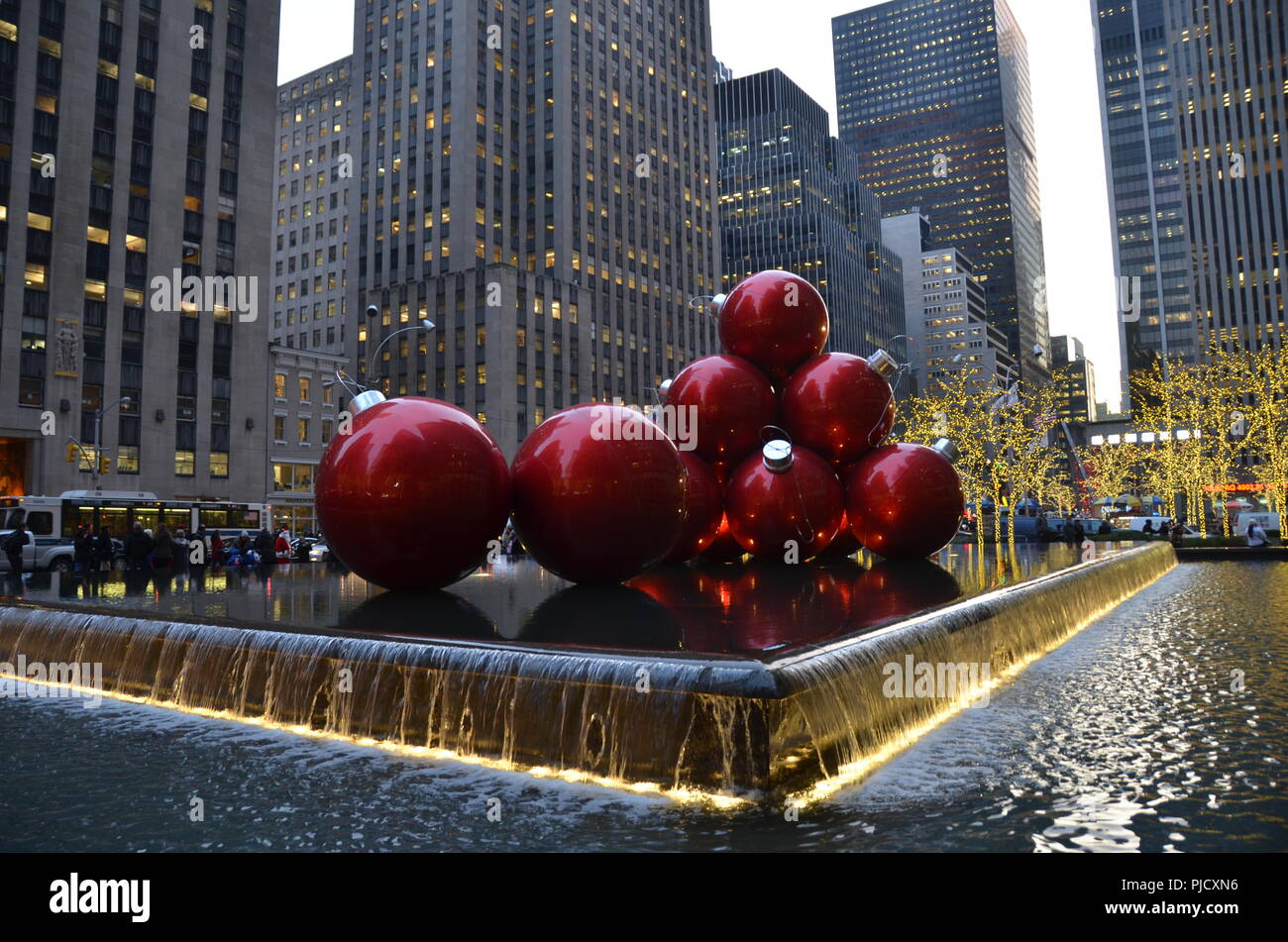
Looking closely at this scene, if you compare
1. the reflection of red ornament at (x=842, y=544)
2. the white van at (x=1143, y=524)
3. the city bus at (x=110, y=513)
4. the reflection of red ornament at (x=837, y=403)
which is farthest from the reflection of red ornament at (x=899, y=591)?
the white van at (x=1143, y=524)

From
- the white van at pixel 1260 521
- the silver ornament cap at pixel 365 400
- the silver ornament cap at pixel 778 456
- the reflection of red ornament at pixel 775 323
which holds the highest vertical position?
the reflection of red ornament at pixel 775 323

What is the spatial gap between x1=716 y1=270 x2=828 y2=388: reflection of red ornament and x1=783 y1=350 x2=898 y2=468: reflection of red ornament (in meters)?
0.33

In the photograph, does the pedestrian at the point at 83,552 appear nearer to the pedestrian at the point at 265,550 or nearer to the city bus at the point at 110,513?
the pedestrian at the point at 265,550

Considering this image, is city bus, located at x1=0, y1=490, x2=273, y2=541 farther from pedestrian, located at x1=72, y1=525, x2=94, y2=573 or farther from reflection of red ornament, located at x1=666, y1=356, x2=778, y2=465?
reflection of red ornament, located at x1=666, y1=356, x2=778, y2=465

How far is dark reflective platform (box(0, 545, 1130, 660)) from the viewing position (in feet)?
21.4

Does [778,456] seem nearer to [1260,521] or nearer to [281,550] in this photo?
[281,550]

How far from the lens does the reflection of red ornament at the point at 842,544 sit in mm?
14336

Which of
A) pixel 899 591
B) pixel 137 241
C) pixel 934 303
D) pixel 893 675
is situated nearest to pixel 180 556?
pixel 899 591

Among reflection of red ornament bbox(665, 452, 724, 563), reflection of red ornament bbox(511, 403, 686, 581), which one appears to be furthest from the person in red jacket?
reflection of red ornament bbox(511, 403, 686, 581)

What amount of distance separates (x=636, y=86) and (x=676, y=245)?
17664 mm

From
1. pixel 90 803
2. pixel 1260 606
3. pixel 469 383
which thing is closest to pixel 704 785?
pixel 90 803

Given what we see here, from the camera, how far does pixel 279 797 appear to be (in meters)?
5.09

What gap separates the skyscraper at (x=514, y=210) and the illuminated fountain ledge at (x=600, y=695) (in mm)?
66529

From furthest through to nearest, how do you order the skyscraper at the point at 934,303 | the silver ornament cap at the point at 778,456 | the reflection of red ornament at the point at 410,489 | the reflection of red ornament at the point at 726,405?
the skyscraper at the point at 934,303 < the reflection of red ornament at the point at 726,405 < the silver ornament cap at the point at 778,456 < the reflection of red ornament at the point at 410,489
